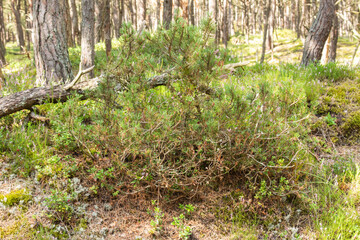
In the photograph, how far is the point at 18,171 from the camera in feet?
11.0

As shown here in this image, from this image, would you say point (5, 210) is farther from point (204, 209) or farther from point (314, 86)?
point (314, 86)

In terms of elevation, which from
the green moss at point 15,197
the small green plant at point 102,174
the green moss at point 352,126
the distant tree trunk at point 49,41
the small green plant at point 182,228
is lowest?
the small green plant at point 182,228

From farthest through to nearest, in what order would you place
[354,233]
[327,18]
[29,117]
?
1. [327,18]
2. [29,117]
3. [354,233]

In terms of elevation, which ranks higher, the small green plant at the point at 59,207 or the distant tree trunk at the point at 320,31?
the distant tree trunk at the point at 320,31

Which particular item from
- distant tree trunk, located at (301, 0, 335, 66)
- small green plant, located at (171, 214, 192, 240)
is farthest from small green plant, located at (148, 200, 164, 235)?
distant tree trunk, located at (301, 0, 335, 66)

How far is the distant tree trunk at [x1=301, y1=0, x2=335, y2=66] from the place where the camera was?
667cm

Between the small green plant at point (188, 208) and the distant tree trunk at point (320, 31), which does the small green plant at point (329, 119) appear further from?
the small green plant at point (188, 208)

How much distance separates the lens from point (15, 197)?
3.03 meters

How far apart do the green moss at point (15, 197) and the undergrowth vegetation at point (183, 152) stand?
26 centimetres

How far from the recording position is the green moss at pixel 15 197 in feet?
9.77

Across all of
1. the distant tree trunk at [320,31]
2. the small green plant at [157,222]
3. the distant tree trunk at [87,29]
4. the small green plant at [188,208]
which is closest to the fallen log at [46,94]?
the small green plant at [188,208]

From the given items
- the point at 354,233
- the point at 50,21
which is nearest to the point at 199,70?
the point at 354,233

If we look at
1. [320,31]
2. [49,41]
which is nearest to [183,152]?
[49,41]

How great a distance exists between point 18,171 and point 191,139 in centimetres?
239
